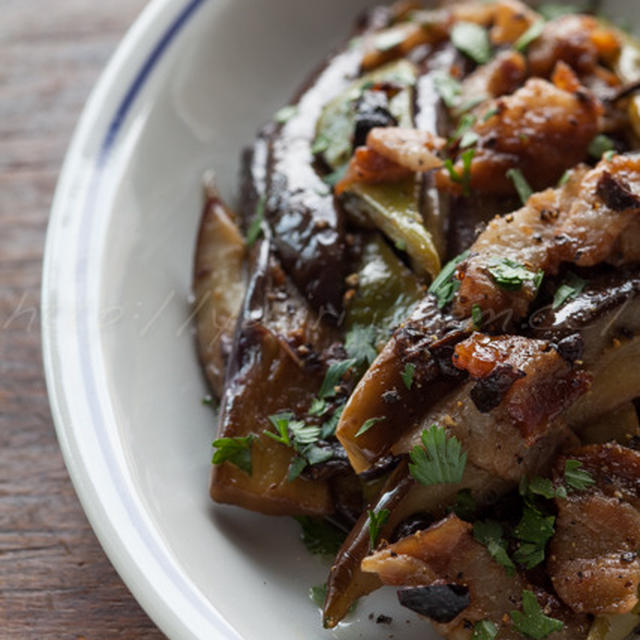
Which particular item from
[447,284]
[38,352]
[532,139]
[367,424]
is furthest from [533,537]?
[38,352]

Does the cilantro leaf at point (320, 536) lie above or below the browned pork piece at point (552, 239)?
below

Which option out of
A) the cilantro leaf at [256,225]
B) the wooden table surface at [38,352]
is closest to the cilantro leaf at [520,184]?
the cilantro leaf at [256,225]

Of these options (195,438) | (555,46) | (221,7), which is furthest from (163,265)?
(555,46)

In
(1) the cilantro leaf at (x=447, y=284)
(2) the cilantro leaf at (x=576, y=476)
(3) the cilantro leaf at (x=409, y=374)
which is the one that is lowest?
(2) the cilantro leaf at (x=576, y=476)

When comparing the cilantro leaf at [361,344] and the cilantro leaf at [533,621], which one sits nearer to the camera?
the cilantro leaf at [533,621]

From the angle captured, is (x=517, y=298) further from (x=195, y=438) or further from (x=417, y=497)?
(x=195, y=438)

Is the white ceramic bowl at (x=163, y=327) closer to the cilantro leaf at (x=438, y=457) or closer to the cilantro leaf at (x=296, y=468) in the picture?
the cilantro leaf at (x=296, y=468)

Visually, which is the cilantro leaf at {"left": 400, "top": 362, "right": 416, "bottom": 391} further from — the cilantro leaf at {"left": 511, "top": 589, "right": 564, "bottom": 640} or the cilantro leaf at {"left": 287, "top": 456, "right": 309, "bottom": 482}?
the cilantro leaf at {"left": 511, "top": 589, "right": 564, "bottom": 640}

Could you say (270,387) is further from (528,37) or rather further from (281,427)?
(528,37)
